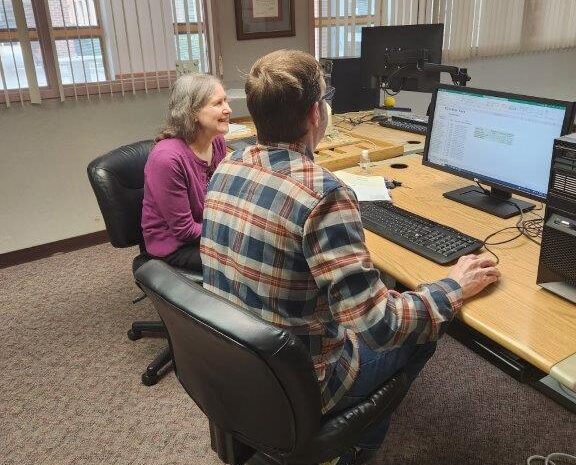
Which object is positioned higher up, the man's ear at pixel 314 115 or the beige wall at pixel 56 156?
the man's ear at pixel 314 115

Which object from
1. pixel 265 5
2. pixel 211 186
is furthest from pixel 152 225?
pixel 265 5

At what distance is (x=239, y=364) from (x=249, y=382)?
0.06 meters

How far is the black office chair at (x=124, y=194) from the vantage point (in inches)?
74.3

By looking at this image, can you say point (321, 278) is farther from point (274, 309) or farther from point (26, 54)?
point (26, 54)

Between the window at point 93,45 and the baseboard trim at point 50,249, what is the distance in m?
0.88

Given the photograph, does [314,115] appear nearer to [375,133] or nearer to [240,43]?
[375,133]

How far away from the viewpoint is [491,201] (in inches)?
71.6

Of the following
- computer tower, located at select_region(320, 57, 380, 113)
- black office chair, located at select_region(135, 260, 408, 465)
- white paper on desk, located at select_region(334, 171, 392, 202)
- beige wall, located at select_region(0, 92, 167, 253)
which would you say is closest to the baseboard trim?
beige wall, located at select_region(0, 92, 167, 253)

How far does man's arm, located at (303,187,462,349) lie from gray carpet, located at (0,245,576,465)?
0.83 m

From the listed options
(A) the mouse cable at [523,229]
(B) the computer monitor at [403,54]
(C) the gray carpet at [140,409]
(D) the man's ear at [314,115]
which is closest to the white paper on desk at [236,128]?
(B) the computer monitor at [403,54]

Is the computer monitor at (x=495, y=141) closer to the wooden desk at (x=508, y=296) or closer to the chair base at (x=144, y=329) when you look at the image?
the wooden desk at (x=508, y=296)

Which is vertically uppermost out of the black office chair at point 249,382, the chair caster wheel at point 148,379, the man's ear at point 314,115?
the man's ear at point 314,115

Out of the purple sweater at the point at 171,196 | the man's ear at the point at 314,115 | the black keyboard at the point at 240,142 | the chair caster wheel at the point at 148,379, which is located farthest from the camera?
the black keyboard at the point at 240,142

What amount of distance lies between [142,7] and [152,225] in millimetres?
1717
